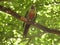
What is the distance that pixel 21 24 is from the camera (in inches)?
313

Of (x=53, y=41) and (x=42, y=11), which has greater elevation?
(x=42, y=11)

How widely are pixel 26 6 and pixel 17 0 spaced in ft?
1.39

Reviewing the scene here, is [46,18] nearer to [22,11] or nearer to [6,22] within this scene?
[22,11]

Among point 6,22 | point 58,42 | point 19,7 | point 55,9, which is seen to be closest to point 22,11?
point 19,7

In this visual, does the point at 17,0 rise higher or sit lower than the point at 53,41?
higher

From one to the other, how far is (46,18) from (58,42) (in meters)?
1.10

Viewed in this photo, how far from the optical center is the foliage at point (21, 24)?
7.75 m

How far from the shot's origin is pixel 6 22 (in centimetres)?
788

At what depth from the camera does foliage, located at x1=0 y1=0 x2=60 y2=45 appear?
7.75 metres

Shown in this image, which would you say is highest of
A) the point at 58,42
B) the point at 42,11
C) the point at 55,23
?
the point at 42,11

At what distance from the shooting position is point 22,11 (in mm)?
8016

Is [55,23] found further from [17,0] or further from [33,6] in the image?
[17,0]

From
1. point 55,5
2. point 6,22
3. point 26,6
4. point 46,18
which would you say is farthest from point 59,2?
point 6,22

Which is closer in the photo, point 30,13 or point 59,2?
point 30,13
